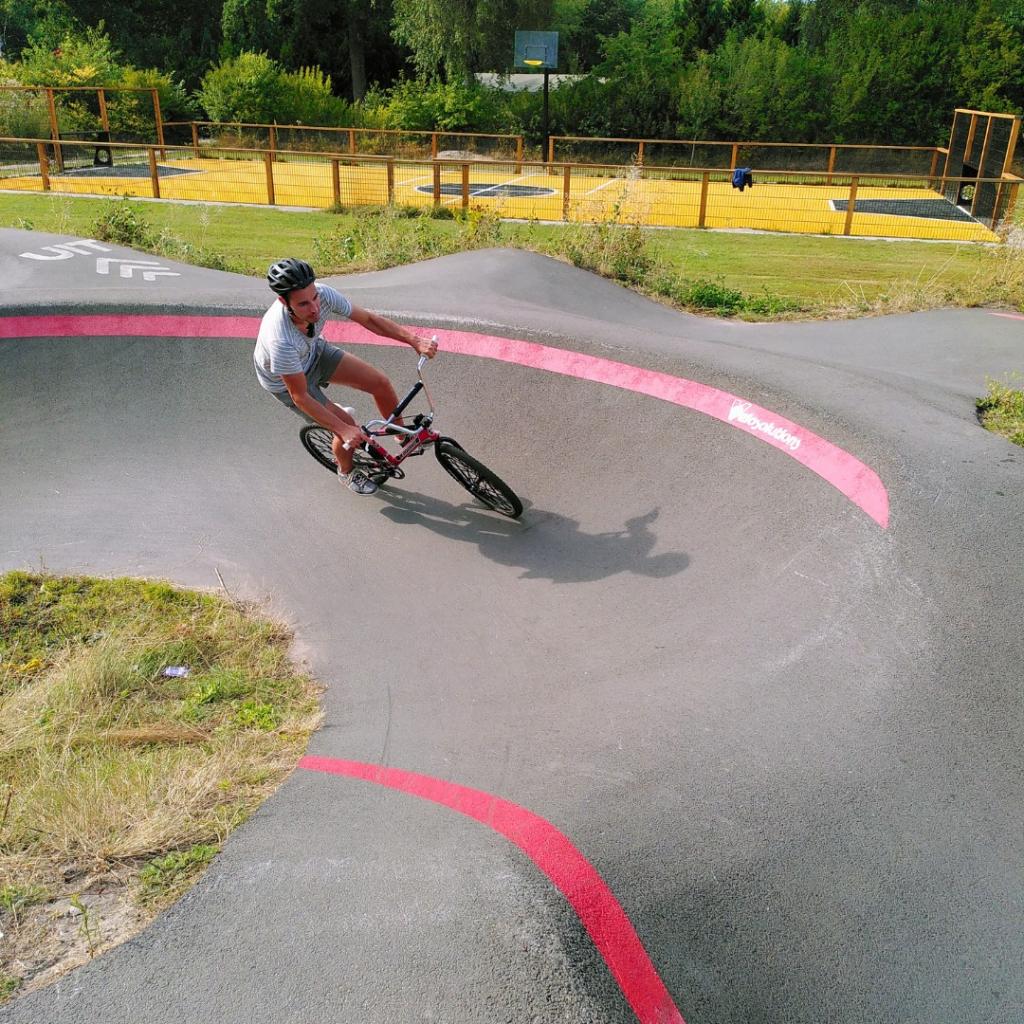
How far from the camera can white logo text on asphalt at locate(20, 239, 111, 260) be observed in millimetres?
13273

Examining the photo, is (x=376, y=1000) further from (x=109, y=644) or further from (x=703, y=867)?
(x=109, y=644)

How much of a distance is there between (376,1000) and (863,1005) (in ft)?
5.62

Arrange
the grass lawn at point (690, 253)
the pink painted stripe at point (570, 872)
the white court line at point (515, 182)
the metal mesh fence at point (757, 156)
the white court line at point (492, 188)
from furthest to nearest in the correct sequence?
the metal mesh fence at point (757, 156), the white court line at point (515, 182), the white court line at point (492, 188), the grass lawn at point (690, 253), the pink painted stripe at point (570, 872)

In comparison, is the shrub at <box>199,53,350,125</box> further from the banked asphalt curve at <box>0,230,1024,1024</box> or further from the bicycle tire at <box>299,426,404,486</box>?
the bicycle tire at <box>299,426,404,486</box>

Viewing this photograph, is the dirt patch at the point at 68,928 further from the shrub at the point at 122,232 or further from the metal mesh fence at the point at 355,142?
the metal mesh fence at the point at 355,142

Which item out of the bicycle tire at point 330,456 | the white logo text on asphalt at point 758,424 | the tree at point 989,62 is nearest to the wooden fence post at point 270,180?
the bicycle tire at point 330,456

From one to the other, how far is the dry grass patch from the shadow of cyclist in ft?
5.87

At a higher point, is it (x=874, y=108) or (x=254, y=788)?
(x=874, y=108)

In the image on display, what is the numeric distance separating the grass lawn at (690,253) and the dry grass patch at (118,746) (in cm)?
941

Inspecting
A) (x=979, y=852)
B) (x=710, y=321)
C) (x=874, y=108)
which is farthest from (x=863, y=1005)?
(x=874, y=108)

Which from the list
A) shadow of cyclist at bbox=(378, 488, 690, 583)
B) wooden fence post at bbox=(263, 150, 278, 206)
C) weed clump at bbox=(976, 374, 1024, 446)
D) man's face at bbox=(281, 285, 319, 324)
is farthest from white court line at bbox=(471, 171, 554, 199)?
man's face at bbox=(281, 285, 319, 324)

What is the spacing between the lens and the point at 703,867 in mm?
3592

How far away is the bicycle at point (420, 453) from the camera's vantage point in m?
6.95

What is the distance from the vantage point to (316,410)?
625 cm
